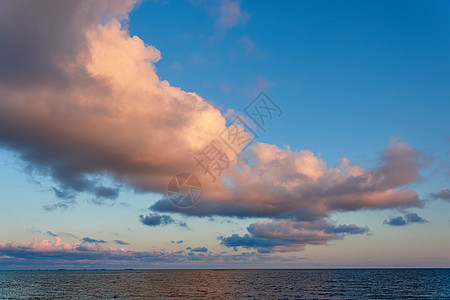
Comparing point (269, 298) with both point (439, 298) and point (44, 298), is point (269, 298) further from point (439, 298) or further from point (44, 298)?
point (44, 298)

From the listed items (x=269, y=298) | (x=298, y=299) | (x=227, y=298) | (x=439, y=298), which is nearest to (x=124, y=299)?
(x=227, y=298)

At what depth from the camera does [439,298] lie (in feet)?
297

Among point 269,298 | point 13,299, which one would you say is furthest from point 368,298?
point 13,299

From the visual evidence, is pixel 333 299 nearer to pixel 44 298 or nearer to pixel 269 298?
pixel 269 298

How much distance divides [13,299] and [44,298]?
27.7ft

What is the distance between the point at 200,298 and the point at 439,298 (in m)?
65.2

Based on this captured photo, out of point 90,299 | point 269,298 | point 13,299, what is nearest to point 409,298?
point 269,298

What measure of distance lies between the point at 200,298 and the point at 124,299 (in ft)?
65.1

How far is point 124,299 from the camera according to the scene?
8669 centimetres

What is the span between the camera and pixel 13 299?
298 feet

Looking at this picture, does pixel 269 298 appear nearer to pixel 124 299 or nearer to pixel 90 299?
pixel 124 299

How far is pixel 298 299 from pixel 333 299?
30.6 ft

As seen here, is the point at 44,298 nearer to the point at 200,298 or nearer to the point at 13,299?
the point at 13,299

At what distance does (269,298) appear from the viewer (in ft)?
292
